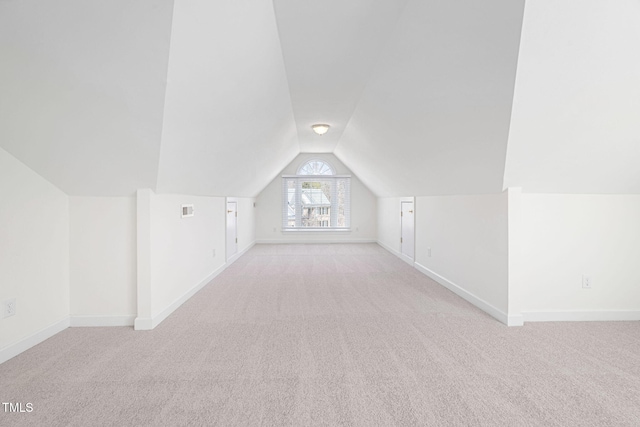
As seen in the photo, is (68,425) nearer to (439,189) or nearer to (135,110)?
(135,110)

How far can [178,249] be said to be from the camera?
3625 mm

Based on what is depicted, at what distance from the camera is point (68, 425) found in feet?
5.53

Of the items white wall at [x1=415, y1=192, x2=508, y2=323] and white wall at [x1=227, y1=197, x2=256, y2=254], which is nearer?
white wall at [x1=415, y1=192, x2=508, y2=323]

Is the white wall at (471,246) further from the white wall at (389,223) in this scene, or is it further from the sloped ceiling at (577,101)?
the white wall at (389,223)

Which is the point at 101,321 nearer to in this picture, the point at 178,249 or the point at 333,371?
the point at 178,249

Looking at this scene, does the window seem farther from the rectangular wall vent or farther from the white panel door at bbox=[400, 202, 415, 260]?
the rectangular wall vent

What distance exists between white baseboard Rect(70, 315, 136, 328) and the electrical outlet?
2.02ft

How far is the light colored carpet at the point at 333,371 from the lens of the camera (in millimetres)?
1766

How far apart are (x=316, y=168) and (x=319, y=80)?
5.66 m

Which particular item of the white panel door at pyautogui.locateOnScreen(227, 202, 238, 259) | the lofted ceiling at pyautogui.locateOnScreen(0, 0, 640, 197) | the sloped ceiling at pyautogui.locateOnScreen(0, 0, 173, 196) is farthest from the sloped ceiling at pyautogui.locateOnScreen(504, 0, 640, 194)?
the white panel door at pyautogui.locateOnScreen(227, 202, 238, 259)

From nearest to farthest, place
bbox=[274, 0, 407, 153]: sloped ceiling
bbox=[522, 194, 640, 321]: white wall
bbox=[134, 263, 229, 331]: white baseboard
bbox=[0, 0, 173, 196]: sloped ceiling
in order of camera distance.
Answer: bbox=[0, 0, 173, 196]: sloped ceiling
bbox=[274, 0, 407, 153]: sloped ceiling
bbox=[134, 263, 229, 331]: white baseboard
bbox=[522, 194, 640, 321]: white wall

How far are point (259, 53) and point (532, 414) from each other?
284cm

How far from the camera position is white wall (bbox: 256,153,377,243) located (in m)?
9.04

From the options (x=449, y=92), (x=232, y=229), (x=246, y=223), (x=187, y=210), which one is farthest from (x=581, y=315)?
(x=246, y=223)
